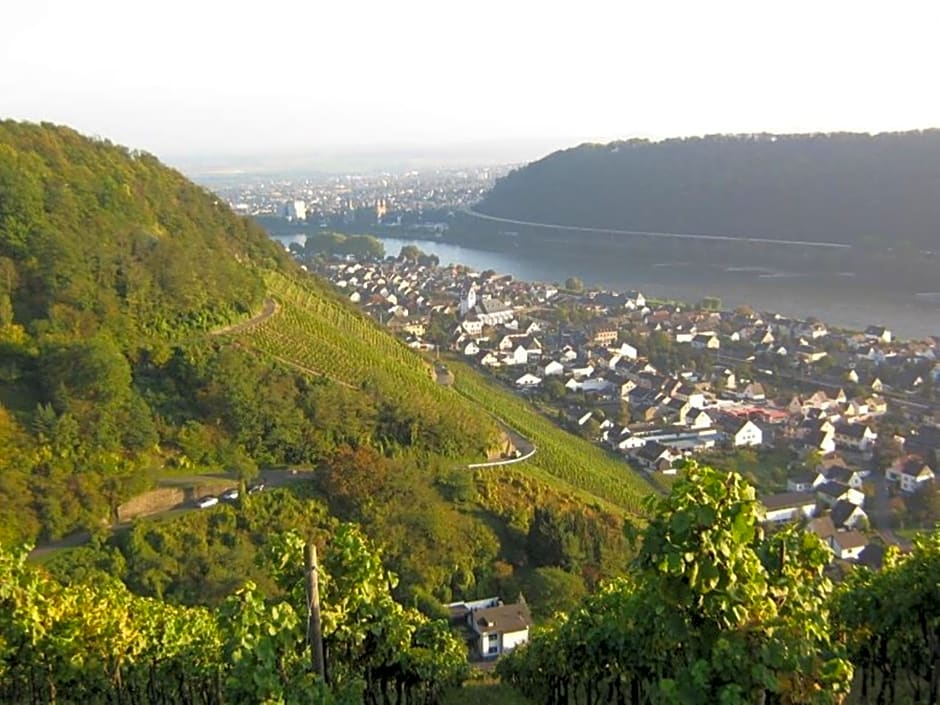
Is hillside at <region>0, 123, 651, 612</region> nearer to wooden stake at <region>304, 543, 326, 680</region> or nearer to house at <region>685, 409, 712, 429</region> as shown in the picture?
house at <region>685, 409, 712, 429</region>

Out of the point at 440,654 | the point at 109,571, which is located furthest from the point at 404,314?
the point at 440,654

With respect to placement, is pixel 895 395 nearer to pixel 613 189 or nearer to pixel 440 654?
pixel 440 654

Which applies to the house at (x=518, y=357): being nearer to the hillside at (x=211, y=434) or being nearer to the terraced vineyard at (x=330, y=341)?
the terraced vineyard at (x=330, y=341)

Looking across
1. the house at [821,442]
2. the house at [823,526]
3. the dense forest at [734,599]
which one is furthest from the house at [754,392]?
the dense forest at [734,599]

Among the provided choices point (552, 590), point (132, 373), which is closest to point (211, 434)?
point (132, 373)

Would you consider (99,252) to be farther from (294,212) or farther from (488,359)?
(294,212)

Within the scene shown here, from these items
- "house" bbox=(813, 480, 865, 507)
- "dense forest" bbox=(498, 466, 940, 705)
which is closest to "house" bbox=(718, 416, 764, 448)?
"house" bbox=(813, 480, 865, 507)
